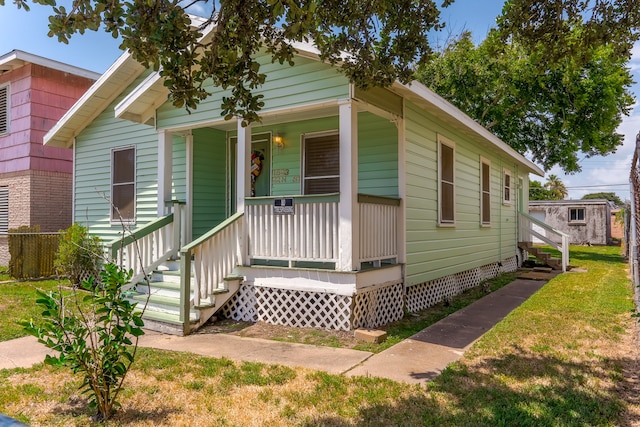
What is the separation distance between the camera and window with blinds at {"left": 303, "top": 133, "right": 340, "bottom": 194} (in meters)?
8.02

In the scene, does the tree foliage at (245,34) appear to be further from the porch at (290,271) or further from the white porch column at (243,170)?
the white porch column at (243,170)

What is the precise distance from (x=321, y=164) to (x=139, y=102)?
344cm

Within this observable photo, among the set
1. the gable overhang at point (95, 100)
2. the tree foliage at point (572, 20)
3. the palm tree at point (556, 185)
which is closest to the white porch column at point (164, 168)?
the gable overhang at point (95, 100)

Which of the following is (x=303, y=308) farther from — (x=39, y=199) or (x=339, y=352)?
(x=39, y=199)

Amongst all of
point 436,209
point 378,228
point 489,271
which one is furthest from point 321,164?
point 489,271

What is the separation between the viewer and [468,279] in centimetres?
1032

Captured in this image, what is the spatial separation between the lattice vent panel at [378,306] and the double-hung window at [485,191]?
5.14m

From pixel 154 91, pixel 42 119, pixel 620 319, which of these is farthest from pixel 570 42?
pixel 42 119

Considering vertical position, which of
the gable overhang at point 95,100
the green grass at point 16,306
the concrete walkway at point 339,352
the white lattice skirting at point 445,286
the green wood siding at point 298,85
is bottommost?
the concrete walkway at point 339,352

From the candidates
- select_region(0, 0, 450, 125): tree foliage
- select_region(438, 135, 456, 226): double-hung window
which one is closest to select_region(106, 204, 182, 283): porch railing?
select_region(0, 0, 450, 125): tree foliage

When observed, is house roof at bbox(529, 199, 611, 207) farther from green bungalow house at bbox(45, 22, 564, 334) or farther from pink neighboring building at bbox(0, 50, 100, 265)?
pink neighboring building at bbox(0, 50, 100, 265)

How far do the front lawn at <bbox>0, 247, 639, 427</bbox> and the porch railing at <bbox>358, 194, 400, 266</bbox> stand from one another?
1.85 meters

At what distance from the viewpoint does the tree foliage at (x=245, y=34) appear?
10.7ft

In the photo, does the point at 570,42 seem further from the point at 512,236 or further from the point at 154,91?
the point at 512,236
